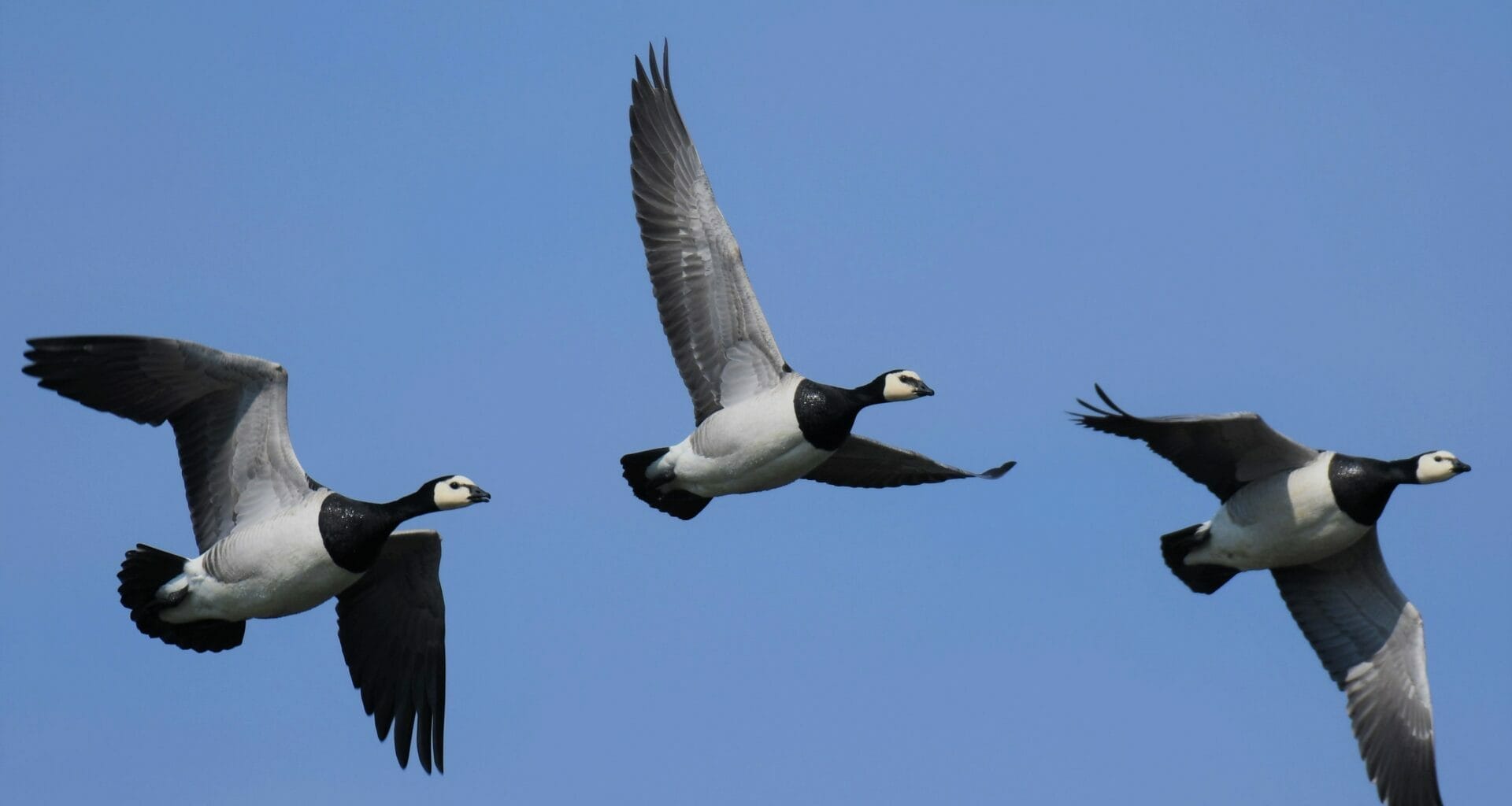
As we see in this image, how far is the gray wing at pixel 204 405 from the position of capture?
16.5 meters

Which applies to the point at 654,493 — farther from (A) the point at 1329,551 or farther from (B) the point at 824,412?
(A) the point at 1329,551

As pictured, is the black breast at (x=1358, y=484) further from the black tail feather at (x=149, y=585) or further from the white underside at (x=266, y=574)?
the black tail feather at (x=149, y=585)

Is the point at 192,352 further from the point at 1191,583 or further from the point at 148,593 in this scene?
the point at 1191,583

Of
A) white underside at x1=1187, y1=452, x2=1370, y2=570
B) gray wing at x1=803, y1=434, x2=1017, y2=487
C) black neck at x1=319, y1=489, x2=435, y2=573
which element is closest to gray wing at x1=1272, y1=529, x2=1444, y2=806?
white underside at x1=1187, y1=452, x2=1370, y2=570

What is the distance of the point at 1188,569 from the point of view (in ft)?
63.4

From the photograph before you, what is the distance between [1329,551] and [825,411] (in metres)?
4.87

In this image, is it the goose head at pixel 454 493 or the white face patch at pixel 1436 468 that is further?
the white face patch at pixel 1436 468

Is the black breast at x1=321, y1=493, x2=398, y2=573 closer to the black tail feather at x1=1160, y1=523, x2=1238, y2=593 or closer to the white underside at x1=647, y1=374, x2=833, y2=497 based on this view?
the white underside at x1=647, y1=374, x2=833, y2=497

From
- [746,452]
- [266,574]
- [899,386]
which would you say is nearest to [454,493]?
[266,574]

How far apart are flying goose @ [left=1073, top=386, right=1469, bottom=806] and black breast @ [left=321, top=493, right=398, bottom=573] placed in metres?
6.07

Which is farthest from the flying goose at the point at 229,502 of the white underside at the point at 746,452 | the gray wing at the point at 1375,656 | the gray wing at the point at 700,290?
the gray wing at the point at 1375,656

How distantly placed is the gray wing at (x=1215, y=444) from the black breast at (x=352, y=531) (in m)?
6.04

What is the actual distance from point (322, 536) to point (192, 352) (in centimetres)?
182

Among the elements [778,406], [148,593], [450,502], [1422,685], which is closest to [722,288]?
[778,406]
